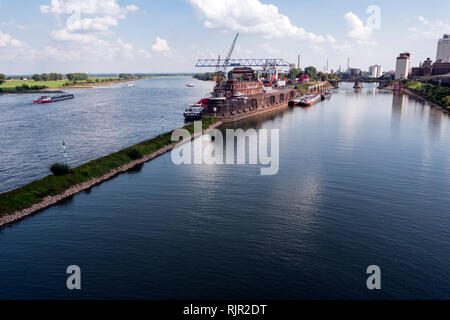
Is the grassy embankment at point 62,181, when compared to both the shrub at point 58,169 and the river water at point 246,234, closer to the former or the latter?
the shrub at point 58,169

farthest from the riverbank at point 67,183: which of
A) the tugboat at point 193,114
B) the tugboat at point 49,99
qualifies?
the tugboat at point 49,99

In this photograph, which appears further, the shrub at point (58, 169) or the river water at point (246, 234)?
the shrub at point (58, 169)

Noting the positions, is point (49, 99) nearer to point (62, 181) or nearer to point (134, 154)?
point (134, 154)

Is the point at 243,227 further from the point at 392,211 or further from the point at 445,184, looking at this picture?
the point at 445,184

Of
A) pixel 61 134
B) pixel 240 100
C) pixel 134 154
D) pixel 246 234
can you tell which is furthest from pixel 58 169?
pixel 240 100

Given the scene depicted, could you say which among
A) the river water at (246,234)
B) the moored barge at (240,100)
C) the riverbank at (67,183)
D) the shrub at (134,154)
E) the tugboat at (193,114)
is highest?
the moored barge at (240,100)
